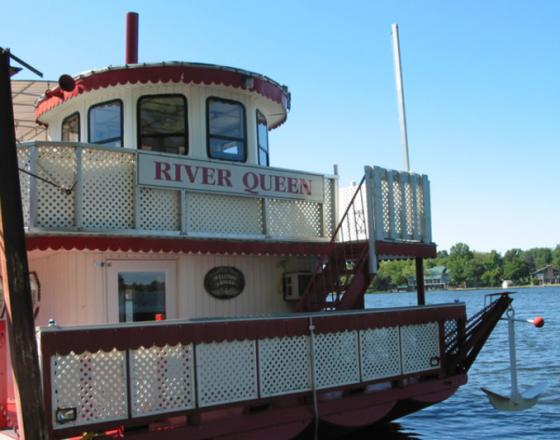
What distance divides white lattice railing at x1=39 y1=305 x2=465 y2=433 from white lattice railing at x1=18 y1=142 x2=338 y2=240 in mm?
1936

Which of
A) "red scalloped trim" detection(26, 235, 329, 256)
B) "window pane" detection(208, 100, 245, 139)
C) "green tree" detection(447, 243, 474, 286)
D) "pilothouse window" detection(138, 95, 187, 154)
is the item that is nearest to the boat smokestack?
"pilothouse window" detection(138, 95, 187, 154)

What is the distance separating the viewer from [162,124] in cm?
1086

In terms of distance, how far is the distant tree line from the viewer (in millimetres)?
145125

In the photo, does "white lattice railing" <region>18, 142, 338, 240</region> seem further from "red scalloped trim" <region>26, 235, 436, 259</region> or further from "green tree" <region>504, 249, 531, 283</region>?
"green tree" <region>504, 249, 531, 283</region>

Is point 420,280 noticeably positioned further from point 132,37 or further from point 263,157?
point 132,37

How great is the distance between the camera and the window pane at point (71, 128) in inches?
452

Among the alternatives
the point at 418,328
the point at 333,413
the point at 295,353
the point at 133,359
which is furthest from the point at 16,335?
the point at 418,328

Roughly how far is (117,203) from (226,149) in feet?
8.10

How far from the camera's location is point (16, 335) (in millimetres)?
6633

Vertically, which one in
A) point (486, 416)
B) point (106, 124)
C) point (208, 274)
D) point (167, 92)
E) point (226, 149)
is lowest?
point (486, 416)

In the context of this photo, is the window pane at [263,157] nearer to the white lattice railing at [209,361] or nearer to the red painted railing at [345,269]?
the red painted railing at [345,269]

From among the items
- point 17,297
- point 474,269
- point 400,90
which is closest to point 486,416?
point 400,90

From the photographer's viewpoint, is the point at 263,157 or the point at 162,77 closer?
the point at 162,77

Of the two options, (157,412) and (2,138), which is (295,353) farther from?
(2,138)
